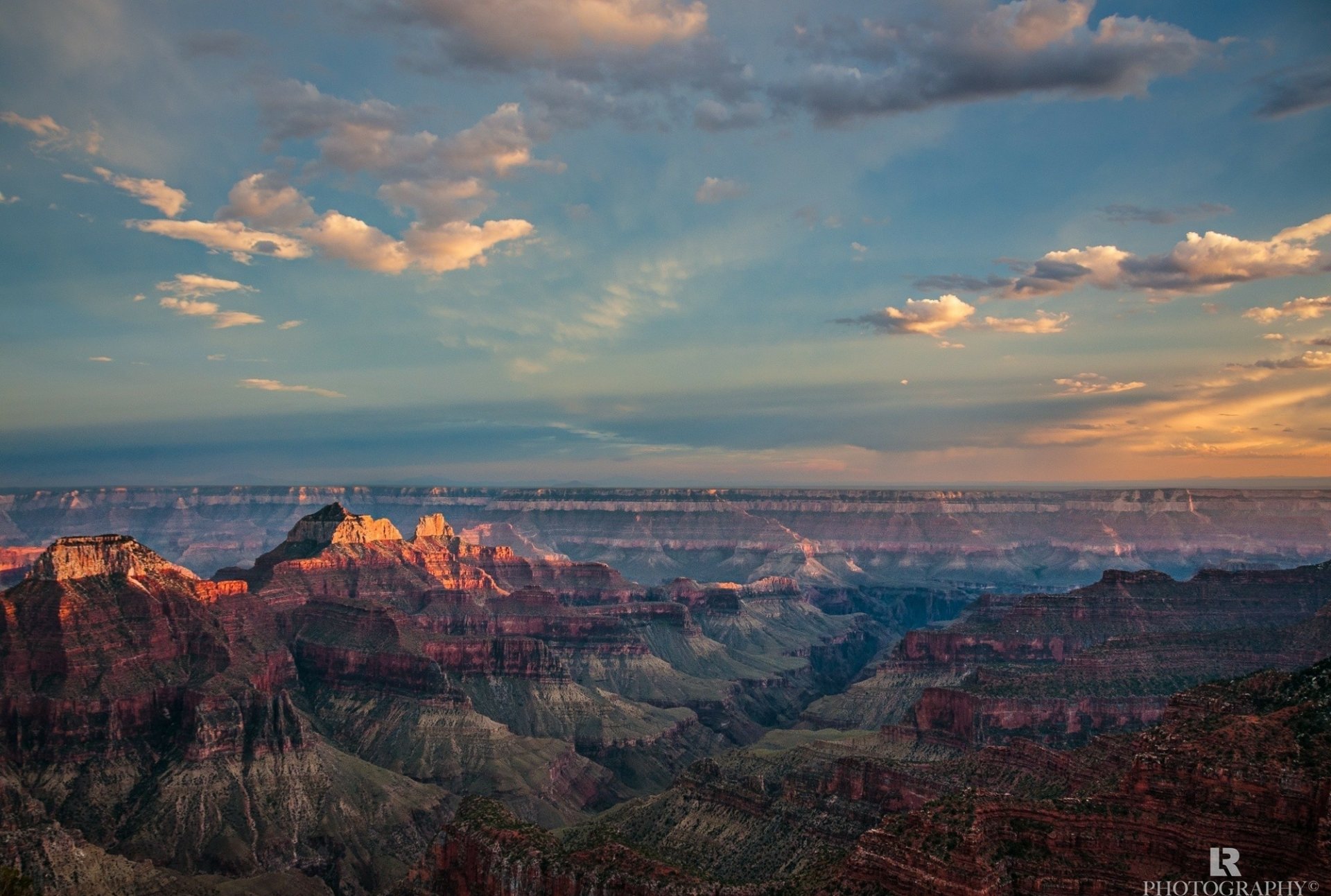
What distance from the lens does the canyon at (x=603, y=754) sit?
178 ft

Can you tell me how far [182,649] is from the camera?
14438 centimetres

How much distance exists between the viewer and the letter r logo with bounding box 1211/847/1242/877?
162ft

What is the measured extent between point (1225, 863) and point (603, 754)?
132820 mm

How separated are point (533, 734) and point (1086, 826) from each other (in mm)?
132306

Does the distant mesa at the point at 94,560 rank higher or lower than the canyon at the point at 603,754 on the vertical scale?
higher

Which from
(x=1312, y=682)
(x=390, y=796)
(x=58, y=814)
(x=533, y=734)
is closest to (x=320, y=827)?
(x=390, y=796)

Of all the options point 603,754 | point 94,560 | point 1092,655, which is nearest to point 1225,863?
point 1092,655

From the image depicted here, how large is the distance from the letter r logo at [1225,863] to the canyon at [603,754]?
51 centimetres

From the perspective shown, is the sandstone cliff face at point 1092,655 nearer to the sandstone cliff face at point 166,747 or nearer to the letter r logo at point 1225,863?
the sandstone cliff face at point 166,747

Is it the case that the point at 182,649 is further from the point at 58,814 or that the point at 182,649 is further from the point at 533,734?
the point at 533,734

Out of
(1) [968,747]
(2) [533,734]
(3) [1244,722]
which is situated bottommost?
(2) [533,734]

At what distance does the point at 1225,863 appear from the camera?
4956 cm

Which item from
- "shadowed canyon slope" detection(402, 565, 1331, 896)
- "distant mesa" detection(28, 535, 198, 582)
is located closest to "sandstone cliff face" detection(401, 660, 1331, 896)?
"shadowed canyon slope" detection(402, 565, 1331, 896)

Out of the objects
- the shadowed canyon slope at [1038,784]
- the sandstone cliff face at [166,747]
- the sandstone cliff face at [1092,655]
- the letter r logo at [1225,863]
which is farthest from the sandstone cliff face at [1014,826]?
the sandstone cliff face at [166,747]
